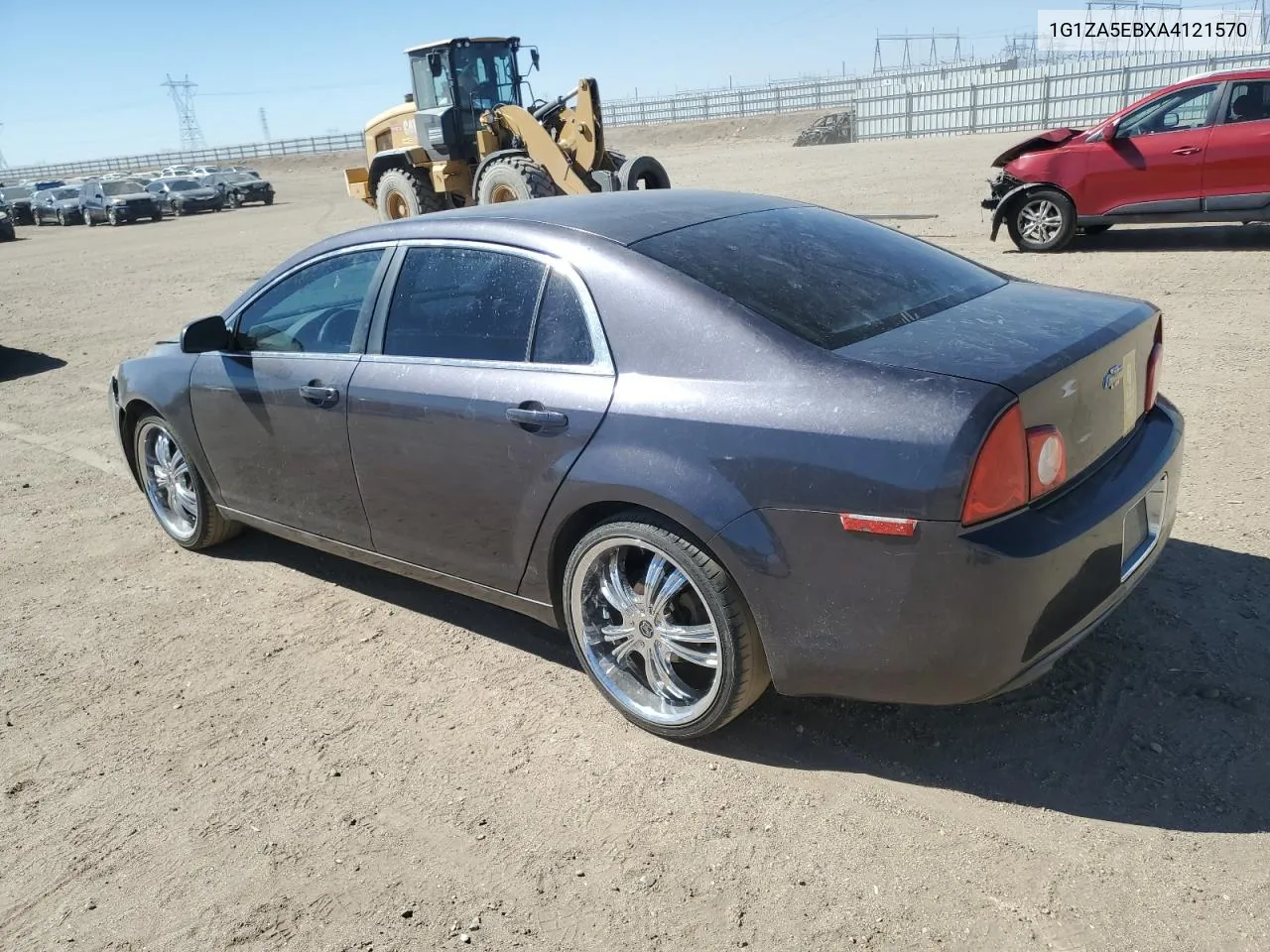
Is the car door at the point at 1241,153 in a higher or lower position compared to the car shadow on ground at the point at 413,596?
higher

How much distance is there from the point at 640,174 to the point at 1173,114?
7263mm

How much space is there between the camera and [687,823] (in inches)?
110

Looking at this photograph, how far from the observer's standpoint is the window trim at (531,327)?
3.12 metres

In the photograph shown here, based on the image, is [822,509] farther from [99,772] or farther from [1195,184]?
[1195,184]

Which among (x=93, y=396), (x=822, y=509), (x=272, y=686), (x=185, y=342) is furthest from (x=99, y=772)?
(x=93, y=396)

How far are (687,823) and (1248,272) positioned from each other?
8.95 m

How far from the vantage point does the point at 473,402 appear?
11.0 feet

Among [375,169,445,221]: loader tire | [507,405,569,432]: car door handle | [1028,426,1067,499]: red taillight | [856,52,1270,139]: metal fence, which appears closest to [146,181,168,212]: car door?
[375,169,445,221]: loader tire

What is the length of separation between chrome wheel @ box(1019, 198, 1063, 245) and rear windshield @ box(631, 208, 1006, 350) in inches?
331

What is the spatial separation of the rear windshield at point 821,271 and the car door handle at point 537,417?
1.92 feet

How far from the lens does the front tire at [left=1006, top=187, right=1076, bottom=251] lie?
11117mm

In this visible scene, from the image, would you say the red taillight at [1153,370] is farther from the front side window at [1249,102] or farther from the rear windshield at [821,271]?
the front side window at [1249,102]

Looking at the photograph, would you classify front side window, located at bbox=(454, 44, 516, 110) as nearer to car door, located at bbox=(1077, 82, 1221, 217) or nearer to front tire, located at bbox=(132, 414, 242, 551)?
car door, located at bbox=(1077, 82, 1221, 217)

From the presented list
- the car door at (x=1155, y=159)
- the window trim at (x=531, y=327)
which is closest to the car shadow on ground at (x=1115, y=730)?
the window trim at (x=531, y=327)
